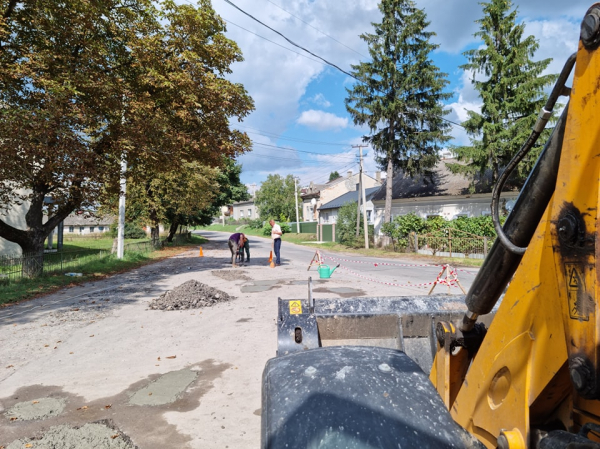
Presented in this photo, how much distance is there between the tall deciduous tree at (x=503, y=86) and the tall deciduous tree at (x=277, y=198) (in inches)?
1826

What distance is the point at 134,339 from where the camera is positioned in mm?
7086

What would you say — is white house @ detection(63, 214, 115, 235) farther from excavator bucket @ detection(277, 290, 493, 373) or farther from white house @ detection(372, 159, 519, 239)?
excavator bucket @ detection(277, 290, 493, 373)

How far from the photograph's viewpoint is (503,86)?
23.3 metres

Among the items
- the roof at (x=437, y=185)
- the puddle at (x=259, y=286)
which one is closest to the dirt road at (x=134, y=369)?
the puddle at (x=259, y=286)

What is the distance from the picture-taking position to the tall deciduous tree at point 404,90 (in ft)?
88.0

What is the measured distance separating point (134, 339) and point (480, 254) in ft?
59.6

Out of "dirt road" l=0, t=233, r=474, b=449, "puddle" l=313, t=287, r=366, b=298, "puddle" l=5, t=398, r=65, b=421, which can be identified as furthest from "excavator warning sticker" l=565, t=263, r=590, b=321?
"puddle" l=313, t=287, r=366, b=298

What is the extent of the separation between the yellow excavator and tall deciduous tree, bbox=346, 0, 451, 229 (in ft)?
86.6

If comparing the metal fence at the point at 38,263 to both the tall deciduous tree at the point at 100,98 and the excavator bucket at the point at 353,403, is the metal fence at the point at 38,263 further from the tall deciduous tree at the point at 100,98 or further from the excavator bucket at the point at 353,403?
the excavator bucket at the point at 353,403

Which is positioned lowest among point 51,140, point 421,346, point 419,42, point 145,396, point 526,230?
point 145,396

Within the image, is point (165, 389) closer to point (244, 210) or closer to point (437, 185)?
point (437, 185)

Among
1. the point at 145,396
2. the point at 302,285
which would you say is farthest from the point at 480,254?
the point at 145,396

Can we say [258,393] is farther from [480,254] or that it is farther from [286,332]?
[480,254]

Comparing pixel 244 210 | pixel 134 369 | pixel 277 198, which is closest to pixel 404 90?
pixel 134 369
